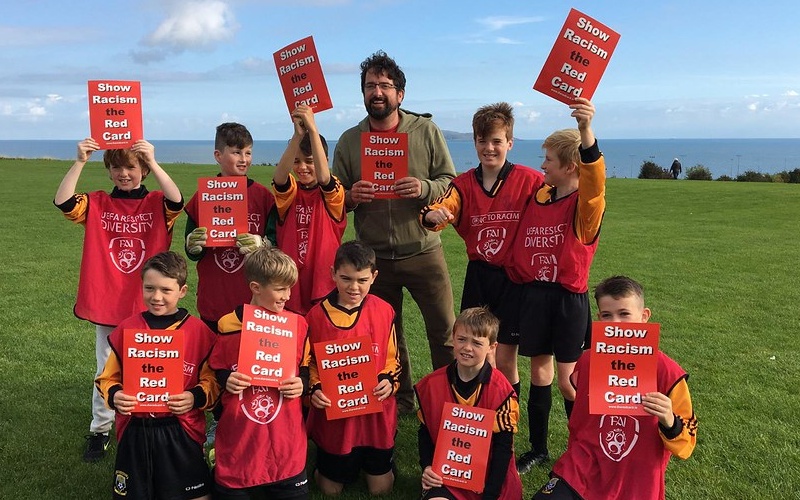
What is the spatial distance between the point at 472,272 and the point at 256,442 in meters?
1.91

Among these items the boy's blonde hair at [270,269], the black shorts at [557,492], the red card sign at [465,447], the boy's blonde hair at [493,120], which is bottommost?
the black shorts at [557,492]

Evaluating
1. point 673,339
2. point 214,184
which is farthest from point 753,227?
point 214,184

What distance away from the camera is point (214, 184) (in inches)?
168

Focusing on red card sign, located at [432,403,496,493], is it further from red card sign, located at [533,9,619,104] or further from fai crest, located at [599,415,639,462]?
red card sign, located at [533,9,619,104]

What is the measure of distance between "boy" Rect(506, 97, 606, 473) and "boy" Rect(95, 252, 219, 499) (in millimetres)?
2097

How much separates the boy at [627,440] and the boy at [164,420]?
79.5 inches

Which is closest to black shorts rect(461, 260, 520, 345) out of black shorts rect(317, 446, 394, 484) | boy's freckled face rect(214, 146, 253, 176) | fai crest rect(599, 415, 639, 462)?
fai crest rect(599, 415, 639, 462)

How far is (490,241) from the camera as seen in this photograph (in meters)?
4.34

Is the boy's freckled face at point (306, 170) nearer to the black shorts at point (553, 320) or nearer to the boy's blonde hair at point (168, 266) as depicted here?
the boy's blonde hair at point (168, 266)

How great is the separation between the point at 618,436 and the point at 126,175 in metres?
3.68

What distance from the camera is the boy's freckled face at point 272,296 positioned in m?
3.58

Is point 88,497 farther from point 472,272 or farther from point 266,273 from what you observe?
point 472,272

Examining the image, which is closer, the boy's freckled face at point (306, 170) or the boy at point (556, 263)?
the boy at point (556, 263)

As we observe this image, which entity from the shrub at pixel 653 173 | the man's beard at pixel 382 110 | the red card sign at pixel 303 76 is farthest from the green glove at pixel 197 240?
the shrub at pixel 653 173
